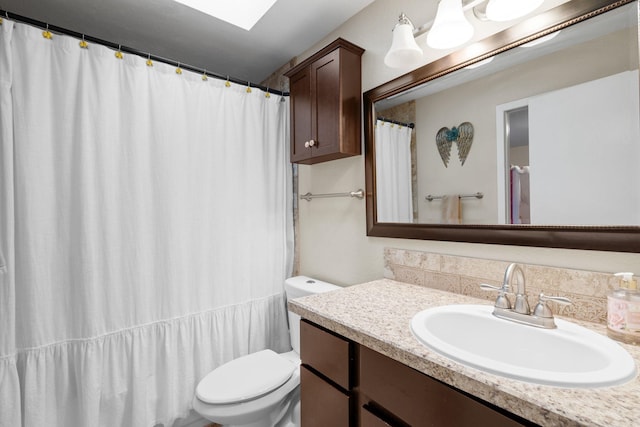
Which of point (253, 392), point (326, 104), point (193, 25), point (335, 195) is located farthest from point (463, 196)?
point (193, 25)

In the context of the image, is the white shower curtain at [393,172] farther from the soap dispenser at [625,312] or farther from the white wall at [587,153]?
the soap dispenser at [625,312]

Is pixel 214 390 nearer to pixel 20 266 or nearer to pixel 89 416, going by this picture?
pixel 89 416

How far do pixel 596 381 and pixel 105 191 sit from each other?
6.11 ft

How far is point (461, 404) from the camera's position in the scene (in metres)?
0.62

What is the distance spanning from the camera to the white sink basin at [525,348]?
0.59 metres

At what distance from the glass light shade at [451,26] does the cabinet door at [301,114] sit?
0.77m

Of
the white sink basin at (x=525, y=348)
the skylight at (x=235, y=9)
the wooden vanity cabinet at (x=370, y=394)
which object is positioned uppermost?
the skylight at (x=235, y=9)

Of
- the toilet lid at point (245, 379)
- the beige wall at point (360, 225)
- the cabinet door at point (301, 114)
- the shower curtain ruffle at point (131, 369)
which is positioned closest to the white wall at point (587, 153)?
the beige wall at point (360, 225)

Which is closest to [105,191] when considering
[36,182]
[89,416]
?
[36,182]

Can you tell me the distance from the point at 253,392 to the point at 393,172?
1.22m

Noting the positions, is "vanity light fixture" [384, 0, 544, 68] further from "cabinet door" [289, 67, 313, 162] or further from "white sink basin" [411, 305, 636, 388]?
"white sink basin" [411, 305, 636, 388]

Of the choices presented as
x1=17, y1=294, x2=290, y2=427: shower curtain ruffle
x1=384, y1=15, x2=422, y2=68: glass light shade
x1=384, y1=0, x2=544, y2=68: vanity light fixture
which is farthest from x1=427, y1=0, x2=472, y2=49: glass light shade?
x1=17, y1=294, x2=290, y2=427: shower curtain ruffle

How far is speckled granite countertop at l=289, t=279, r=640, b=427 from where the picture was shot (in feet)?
1.64

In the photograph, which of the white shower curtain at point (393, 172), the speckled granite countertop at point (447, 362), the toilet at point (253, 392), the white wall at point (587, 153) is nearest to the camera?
the speckled granite countertop at point (447, 362)
